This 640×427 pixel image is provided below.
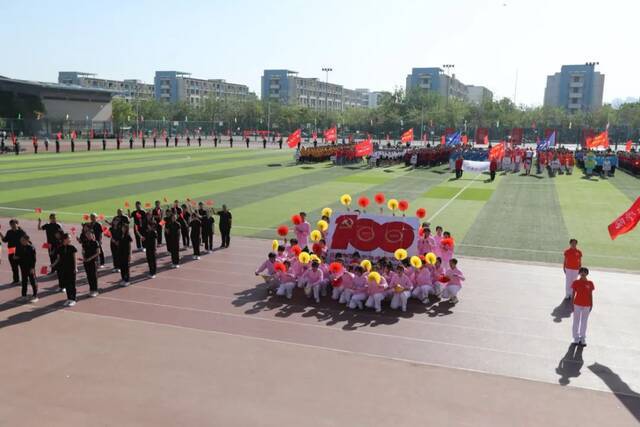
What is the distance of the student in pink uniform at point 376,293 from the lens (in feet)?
39.4

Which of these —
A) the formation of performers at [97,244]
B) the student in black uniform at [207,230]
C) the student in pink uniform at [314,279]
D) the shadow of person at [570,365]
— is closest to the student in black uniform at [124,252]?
the formation of performers at [97,244]

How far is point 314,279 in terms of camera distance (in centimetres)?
1268

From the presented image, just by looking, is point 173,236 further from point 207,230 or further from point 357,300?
point 357,300

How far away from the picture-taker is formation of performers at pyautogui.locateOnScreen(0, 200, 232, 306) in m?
12.1

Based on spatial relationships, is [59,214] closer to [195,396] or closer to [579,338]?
[195,396]

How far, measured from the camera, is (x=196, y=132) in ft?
358

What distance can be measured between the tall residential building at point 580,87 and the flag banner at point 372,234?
15191 cm

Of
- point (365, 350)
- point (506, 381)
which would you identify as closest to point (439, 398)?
point (506, 381)

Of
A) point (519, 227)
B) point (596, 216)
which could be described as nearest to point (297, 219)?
point (519, 227)

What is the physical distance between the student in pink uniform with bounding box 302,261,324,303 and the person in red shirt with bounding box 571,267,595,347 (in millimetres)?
5307

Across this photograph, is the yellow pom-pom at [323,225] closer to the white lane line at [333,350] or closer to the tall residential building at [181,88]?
the white lane line at [333,350]

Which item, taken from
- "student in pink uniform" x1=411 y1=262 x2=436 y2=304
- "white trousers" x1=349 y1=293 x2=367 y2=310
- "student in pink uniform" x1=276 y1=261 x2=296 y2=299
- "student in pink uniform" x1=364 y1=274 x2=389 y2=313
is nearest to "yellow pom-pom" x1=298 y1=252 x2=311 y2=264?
"student in pink uniform" x1=276 y1=261 x2=296 y2=299

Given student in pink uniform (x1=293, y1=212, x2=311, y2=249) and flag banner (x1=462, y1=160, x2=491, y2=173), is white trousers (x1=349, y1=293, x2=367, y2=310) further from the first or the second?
flag banner (x1=462, y1=160, x2=491, y2=173)

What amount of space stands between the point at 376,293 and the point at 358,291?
411 millimetres
